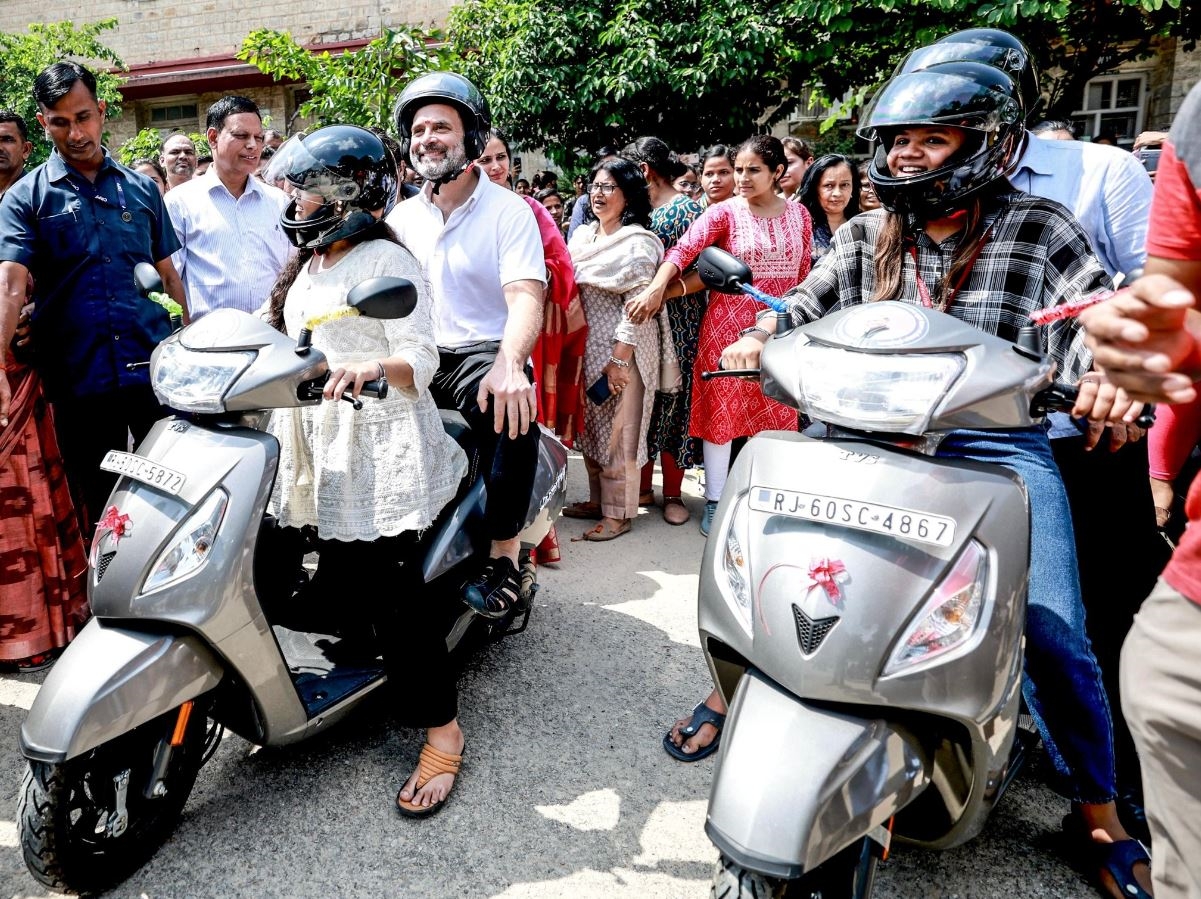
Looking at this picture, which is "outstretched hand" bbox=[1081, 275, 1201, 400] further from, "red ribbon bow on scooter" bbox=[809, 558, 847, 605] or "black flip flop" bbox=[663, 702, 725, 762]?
"black flip flop" bbox=[663, 702, 725, 762]

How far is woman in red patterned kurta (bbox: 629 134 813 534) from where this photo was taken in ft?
13.9

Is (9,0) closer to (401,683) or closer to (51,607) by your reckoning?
(51,607)

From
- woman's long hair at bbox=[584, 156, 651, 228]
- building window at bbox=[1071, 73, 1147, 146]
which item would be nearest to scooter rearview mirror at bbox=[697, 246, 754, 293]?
woman's long hair at bbox=[584, 156, 651, 228]

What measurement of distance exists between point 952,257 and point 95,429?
3.03m

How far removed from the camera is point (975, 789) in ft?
5.57

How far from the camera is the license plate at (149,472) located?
6.73 ft

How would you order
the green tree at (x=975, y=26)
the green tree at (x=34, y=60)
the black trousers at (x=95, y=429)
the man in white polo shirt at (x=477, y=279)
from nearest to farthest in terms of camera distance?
the man in white polo shirt at (x=477, y=279)
the black trousers at (x=95, y=429)
the green tree at (x=975, y=26)
the green tree at (x=34, y=60)

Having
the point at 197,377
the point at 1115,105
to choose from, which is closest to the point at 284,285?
the point at 197,377

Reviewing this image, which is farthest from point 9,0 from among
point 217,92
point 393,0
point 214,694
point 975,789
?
point 975,789

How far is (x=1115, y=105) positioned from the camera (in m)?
15.3

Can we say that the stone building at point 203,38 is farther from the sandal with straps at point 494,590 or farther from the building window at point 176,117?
the sandal with straps at point 494,590

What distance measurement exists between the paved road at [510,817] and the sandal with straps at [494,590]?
0.42 meters

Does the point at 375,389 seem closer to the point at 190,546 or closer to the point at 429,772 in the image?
the point at 190,546

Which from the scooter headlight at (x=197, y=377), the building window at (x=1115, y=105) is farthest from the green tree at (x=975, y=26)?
the scooter headlight at (x=197, y=377)
